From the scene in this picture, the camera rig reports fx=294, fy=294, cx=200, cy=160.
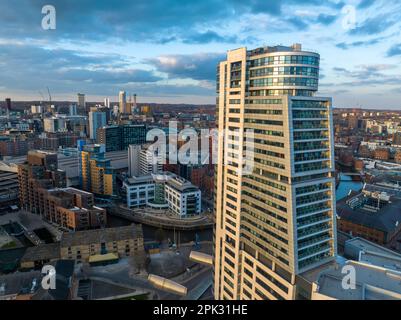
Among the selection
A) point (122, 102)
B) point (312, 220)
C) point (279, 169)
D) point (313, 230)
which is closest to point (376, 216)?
point (313, 230)

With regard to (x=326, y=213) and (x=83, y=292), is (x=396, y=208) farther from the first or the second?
(x=83, y=292)

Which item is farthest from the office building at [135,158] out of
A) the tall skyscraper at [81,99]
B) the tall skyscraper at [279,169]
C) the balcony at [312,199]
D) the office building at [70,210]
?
the tall skyscraper at [81,99]

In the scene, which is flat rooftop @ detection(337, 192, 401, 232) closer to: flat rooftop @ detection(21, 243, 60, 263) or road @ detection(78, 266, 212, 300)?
road @ detection(78, 266, 212, 300)

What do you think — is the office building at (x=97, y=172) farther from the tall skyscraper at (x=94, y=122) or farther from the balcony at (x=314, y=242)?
the tall skyscraper at (x=94, y=122)

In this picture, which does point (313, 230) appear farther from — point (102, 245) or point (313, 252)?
point (102, 245)

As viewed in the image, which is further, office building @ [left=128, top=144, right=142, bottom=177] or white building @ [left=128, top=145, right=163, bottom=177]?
office building @ [left=128, top=144, right=142, bottom=177]

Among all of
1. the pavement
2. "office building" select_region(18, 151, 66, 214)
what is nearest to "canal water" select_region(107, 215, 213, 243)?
the pavement
